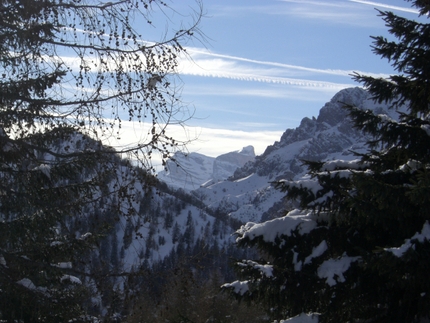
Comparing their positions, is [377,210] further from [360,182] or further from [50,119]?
[50,119]

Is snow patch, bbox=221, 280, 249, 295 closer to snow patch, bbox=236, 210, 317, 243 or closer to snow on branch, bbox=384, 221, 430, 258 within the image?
snow patch, bbox=236, 210, 317, 243

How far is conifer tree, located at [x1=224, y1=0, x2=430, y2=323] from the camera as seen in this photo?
20.2 feet

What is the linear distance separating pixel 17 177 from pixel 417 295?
5.40 meters

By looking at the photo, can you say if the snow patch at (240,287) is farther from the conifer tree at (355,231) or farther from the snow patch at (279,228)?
the snow patch at (279,228)

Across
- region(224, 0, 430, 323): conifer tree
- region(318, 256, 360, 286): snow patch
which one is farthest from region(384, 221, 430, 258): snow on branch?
region(318, 256, 360, 286): snow patch

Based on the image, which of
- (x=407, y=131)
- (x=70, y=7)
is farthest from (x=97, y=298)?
(x=407, y=131)

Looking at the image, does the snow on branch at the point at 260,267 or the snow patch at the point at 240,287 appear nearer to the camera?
the snow on branch at the point at 260,267

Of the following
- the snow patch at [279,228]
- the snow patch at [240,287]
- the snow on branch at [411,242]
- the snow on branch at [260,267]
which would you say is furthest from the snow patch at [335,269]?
the snow on branch at [411,242]

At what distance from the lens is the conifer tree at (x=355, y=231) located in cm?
617

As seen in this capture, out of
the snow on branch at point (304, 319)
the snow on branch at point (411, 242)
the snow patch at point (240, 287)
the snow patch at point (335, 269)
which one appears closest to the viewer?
the snow on branch at point (411, 242)

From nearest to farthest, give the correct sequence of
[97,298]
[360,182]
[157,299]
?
[360,182]
[157,299]
[97,298]

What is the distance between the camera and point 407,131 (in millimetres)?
6652

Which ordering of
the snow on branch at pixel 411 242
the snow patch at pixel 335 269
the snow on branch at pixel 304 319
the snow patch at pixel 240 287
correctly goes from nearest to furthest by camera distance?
the snow on branch at pixel 411 242
the snow patch at pixel 335 269
the snow on branch at pixel 304 319
the snow patch at pixel 240 287

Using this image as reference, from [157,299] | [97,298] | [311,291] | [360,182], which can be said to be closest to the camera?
[360,182]
